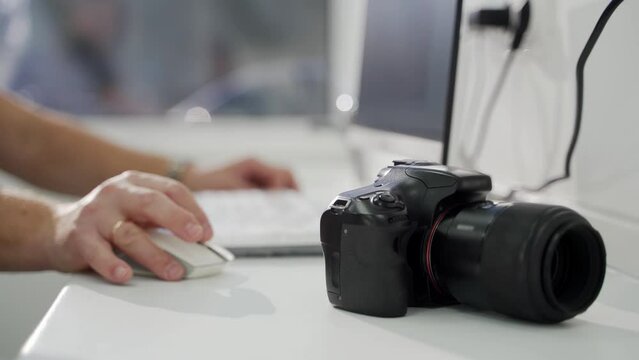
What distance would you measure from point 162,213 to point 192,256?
46 millimetres

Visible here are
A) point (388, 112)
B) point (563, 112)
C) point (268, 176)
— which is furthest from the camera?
point (268, 176)

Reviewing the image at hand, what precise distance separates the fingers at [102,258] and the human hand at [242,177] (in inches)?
24.7

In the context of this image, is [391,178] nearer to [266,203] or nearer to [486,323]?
[486,323]

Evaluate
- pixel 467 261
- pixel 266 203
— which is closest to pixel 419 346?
pixel 467 261

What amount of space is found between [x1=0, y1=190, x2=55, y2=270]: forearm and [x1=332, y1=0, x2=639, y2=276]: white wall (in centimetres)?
51

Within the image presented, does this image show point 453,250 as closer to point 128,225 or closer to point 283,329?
point 283,329

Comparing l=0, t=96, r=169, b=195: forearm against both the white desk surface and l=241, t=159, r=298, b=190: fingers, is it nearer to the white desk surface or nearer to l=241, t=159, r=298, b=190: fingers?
l=241, t=159, r=298, b=190: fingers

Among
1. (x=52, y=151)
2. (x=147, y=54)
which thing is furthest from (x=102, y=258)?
(x=147, y=54)

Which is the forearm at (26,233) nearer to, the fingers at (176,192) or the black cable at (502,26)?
the fingers at (176,192)

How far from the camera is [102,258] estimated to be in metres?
0.63

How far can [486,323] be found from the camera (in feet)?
1.64

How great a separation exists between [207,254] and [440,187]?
235 mm

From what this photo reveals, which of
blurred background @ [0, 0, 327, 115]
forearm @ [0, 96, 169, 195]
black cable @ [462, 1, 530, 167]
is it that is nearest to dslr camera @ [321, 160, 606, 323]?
black cable @ [462, 1, 530, 167]

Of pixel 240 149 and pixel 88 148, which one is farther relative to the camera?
pixel 240 149
